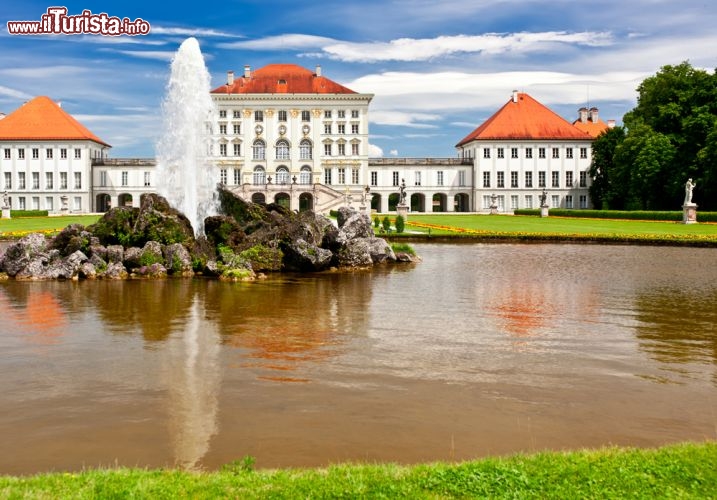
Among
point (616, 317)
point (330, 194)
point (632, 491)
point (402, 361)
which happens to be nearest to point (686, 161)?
point (330, 194)

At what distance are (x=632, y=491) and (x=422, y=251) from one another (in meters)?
25.1

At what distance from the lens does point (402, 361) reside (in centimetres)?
1005

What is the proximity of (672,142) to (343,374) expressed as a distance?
56.0 meters

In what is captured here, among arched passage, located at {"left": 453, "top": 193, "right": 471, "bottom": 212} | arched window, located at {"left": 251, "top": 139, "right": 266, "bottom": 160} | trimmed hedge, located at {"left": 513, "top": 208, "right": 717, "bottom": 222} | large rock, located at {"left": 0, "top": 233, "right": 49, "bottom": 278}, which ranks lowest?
large rock, located at {"left": 0, "top": 233, "right": 49, "bottom": 278}

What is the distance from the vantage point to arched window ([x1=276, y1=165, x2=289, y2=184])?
8388 centimetres

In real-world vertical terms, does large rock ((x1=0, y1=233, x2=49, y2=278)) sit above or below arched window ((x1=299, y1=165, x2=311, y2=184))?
below

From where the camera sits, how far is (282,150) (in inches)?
3329

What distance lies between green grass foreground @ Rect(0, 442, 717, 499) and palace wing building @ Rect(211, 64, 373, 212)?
7721 centimetres

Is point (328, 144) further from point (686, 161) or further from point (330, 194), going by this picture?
point (686, 161)

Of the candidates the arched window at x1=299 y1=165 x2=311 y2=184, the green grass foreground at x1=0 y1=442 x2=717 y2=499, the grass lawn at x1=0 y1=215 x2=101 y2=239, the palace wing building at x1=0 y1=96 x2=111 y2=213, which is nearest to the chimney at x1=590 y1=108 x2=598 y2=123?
the arched window at x1=299 y1=165 x2=311 y2=184

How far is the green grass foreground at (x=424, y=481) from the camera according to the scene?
515 centimetres

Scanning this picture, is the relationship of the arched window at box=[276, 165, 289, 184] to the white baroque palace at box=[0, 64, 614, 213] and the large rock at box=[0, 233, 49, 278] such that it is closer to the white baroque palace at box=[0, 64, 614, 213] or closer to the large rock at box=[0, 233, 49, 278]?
the white baroque palace at box=[0, 64, 614, 213]

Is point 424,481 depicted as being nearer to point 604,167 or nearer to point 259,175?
point 604,167

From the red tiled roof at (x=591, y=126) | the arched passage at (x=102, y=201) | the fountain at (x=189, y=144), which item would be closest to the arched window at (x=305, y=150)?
the arched passage at (x=102, y=201)
